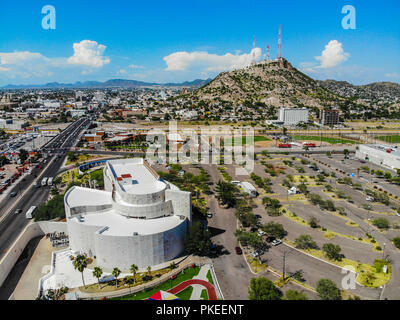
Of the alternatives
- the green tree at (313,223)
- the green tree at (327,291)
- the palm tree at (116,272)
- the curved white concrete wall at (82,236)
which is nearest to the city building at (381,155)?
the green tree at (313,223)

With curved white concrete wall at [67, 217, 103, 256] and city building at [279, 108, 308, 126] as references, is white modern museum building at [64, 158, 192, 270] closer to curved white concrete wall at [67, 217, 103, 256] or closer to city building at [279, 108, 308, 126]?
curved white concrete wall at [67, 217, 103, 256]

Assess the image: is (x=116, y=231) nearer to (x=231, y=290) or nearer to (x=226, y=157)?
(x=231, y=290)

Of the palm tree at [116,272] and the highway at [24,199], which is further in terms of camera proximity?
the highway at [24,199]

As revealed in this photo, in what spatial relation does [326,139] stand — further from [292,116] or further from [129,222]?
[129,222]

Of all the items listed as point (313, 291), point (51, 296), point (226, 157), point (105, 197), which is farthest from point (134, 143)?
point (313, 291)

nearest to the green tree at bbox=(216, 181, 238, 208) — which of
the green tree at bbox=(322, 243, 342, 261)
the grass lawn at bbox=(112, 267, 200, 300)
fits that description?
the grass lawn at bbox=(112, 267, 200, 300)

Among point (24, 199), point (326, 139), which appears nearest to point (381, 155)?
point (326, 139)

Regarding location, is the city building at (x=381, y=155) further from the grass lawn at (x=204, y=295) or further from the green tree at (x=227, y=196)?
the grass lawn at (x=204, y=295)
